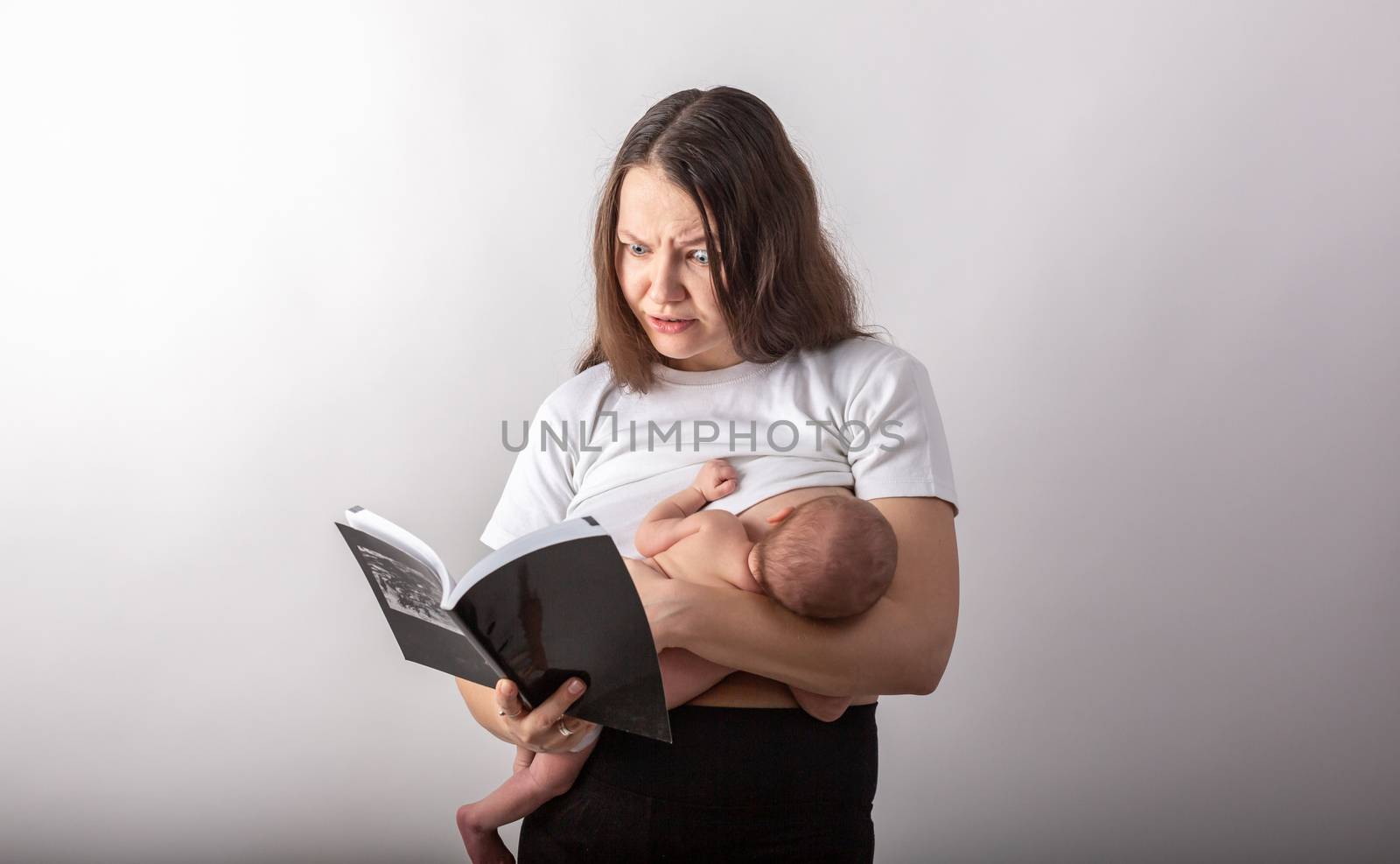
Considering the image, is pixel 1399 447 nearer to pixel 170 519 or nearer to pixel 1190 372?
pixel 1190 372

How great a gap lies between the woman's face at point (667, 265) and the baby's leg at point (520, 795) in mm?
601

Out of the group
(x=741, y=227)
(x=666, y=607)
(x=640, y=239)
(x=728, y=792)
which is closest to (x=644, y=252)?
(x=640, y=239)

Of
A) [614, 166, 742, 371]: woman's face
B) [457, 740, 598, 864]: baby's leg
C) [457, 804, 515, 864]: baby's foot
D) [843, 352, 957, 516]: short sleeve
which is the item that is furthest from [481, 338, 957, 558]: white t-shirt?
[457, 804, 515, 864]: baby's foot

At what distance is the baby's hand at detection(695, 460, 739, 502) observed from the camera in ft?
4.98

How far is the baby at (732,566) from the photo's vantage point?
4.37 feet

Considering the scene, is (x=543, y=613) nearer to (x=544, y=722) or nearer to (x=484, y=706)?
(x=544, y=722)

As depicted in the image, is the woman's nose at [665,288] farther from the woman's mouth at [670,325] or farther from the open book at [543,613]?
the open book at [543,613]

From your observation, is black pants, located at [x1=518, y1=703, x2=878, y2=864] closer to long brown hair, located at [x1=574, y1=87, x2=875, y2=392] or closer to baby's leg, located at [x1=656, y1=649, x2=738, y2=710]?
baby's leg, located at [x1=656, y1=649, x2=738, y2=710]

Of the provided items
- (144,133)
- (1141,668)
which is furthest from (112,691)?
(1141,668)

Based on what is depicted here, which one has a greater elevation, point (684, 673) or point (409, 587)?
point (409, 587)

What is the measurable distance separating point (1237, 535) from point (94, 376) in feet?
8.48

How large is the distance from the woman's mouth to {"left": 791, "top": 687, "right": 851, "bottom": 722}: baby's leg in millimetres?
536

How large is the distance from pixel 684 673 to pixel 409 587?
0.37 m

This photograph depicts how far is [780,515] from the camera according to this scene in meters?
1.46
